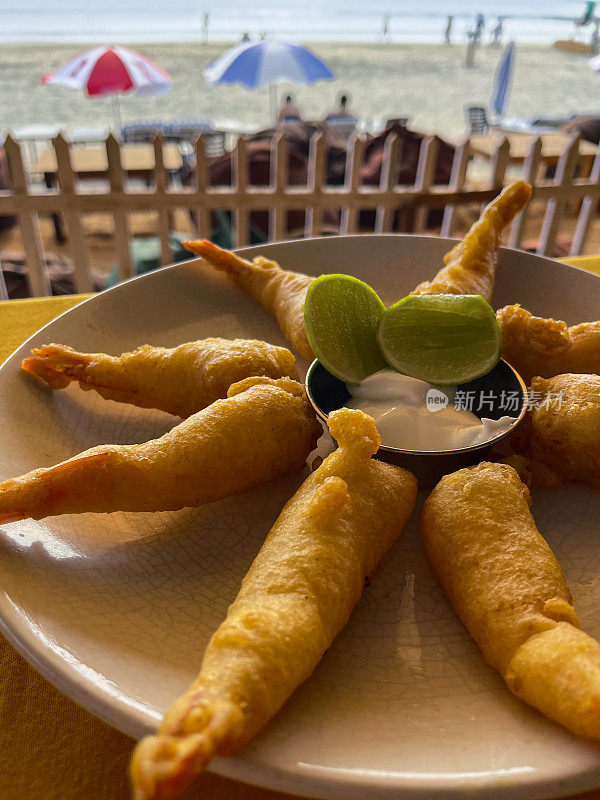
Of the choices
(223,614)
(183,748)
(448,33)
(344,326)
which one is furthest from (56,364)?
(448,33)

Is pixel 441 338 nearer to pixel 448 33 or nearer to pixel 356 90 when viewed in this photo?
pixel 356 90

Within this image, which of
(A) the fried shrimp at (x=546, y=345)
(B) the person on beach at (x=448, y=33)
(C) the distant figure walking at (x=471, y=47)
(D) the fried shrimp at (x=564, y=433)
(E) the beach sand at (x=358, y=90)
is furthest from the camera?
(B) the person on beach at (x=448, y=33)

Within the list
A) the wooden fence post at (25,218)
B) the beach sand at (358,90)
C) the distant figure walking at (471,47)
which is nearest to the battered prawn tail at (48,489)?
the wooden fence post at (25,218)

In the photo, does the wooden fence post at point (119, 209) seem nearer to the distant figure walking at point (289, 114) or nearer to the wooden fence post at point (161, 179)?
the wooden fence post at point (161, 179)

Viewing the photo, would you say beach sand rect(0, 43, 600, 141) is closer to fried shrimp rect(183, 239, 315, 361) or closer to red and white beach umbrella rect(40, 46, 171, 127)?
red and white beach umbrella rect(40, 46, 171, 127)

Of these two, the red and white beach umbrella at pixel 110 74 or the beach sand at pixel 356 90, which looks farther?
the beach sand at pixel 356 90
